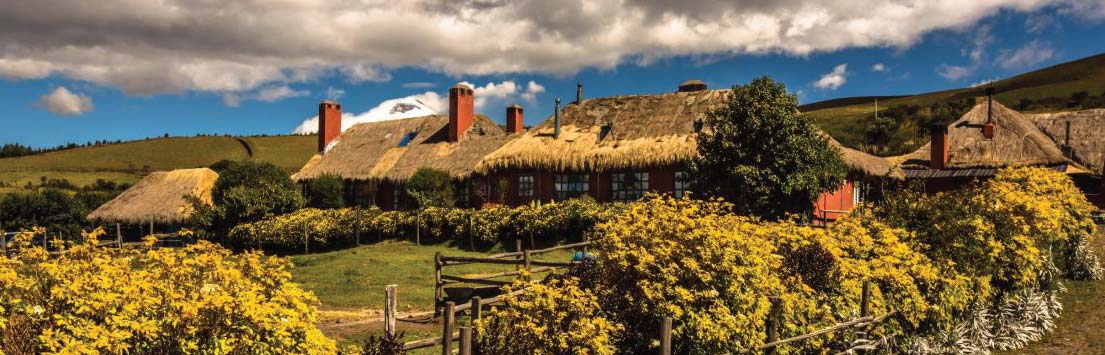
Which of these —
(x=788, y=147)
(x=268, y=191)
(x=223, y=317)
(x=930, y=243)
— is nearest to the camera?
(x=223, y=317)

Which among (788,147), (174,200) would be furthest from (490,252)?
(174,200)

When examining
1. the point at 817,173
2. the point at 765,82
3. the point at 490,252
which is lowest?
the point at 490,252

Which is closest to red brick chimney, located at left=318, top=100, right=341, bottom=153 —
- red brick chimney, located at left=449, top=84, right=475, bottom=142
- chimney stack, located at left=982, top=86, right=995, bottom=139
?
red brick chimney, located at left=449, top=84, right=475, bottom=142

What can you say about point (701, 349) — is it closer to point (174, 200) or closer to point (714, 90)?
point (714, 90)

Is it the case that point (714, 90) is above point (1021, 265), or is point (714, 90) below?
above

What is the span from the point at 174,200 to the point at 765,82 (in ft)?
114

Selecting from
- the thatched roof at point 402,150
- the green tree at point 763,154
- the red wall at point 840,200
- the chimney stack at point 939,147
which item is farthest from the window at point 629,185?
the chimney stack at point 939,147

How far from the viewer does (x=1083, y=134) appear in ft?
113

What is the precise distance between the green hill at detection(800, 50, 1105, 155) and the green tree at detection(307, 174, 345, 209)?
26.5 m

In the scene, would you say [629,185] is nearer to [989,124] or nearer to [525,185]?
[525,185]

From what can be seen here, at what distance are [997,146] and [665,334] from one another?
31.2 m

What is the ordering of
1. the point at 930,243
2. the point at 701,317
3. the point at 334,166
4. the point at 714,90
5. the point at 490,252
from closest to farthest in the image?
the point at 701,317, the point at 930,243, the point at 490,252, the point at 714,90, the point at 334,166

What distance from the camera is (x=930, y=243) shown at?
12.5m

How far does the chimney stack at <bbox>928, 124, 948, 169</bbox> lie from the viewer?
3123 centimetres
